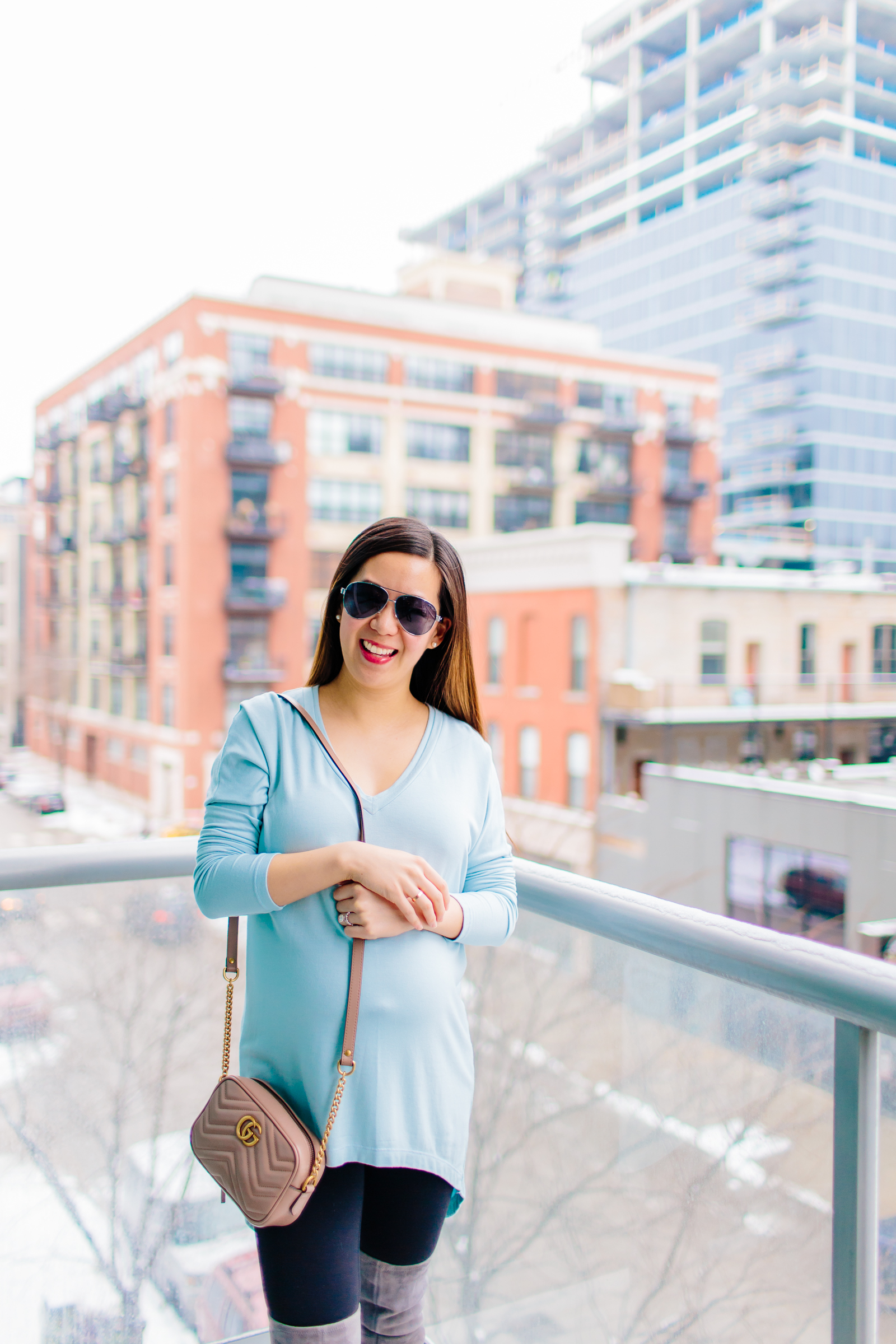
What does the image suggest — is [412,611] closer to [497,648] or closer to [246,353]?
[497,648]

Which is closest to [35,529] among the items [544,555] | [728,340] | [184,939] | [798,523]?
[544,555]

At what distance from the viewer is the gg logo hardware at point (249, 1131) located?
66cm

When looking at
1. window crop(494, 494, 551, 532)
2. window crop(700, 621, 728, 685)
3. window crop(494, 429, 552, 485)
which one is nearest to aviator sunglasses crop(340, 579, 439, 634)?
window crop(700, 621, 728, 685)

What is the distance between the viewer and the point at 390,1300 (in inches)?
29.1

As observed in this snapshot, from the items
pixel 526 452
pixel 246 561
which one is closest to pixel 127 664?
pixel 246 561

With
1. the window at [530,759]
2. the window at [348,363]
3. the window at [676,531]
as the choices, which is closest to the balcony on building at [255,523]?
the window at [348,363]

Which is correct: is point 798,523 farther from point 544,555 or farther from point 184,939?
point 184,939

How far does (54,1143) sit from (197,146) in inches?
456

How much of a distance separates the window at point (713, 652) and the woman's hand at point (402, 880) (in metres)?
11.6

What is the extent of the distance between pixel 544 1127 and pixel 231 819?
2.12 ft

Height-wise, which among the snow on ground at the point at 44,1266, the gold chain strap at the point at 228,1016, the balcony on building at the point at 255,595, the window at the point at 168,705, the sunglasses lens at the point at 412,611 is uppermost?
the balcony on building at the point at 255,595

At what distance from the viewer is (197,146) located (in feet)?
34.4

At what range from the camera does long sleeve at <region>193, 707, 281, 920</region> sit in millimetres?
674

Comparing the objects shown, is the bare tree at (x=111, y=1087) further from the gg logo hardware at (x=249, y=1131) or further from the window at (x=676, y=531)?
the window at (x=676, y=531)
